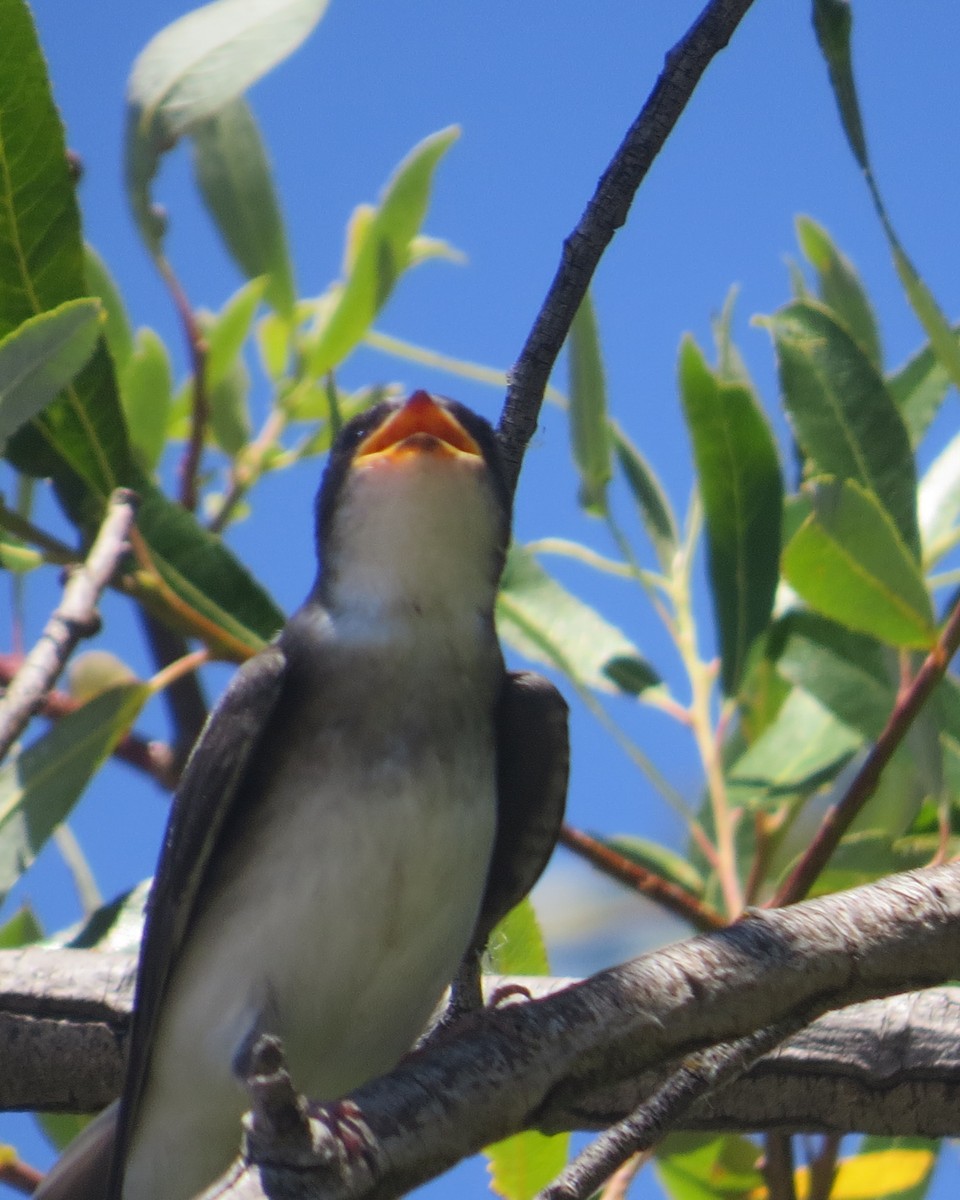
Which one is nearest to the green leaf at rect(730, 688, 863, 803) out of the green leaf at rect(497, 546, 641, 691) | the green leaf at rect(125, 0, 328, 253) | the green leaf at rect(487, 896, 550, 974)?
the green leaf at rect(497, 546, 641, 691)

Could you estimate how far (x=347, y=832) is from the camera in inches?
110

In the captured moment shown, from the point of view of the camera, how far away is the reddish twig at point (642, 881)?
3.30m

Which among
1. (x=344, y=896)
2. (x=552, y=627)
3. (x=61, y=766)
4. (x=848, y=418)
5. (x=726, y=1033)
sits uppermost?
(x=848, y=418)

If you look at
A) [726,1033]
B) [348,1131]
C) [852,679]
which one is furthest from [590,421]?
[348,1131]

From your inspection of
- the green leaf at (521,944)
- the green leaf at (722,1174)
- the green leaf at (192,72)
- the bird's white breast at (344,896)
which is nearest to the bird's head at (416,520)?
the bird's white breast at (344,896)

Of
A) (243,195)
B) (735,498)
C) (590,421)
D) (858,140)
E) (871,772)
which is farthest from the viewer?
(243,195)

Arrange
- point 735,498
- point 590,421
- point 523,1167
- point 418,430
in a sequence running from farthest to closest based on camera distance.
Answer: point 590,421
point 735,498
point 418,430
point 523,1167

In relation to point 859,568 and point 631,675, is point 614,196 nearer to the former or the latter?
point 859,568

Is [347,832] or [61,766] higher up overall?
[347,832]

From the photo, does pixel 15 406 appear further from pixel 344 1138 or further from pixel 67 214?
pixel 344 1138

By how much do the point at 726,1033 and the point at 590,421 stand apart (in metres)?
1.90

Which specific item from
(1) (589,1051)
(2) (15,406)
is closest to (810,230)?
(2) (15,406)

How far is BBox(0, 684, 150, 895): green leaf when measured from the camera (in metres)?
3.42

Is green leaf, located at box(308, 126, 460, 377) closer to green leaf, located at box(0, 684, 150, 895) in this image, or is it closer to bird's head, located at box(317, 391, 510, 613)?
bird's head, located at box(317, 391, 510, 613)
